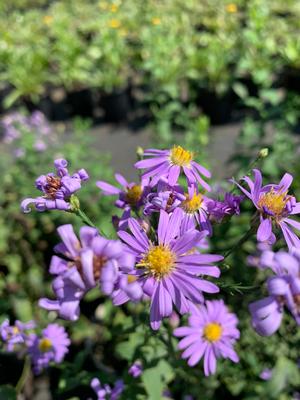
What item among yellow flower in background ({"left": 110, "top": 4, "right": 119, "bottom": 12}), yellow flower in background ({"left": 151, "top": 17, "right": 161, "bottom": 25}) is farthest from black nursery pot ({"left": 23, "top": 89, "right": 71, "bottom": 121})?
yellow flower in background ({"left": 110, "top": 4, "right": 119, "bottom": 12})

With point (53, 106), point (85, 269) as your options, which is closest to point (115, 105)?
point (53, 106)

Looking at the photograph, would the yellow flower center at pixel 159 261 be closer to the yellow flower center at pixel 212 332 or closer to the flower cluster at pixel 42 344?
the yellow flower center at pixel 212 332

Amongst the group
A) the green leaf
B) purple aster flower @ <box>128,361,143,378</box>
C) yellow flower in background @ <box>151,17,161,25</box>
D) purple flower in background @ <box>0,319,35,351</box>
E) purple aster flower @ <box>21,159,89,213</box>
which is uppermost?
purple aster flower @ <box>21,159,89,213</box>

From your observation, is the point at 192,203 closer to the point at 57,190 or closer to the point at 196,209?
the point at 196,209

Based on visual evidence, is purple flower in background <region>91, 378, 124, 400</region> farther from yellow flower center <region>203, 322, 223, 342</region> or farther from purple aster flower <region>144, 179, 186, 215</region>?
purple aster flower <region>144, 179, 186, 215</region>

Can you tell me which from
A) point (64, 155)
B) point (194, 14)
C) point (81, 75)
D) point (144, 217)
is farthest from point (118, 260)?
point (194, 14)

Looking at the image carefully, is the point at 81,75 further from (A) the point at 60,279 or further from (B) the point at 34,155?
(A) the point at 60,279
